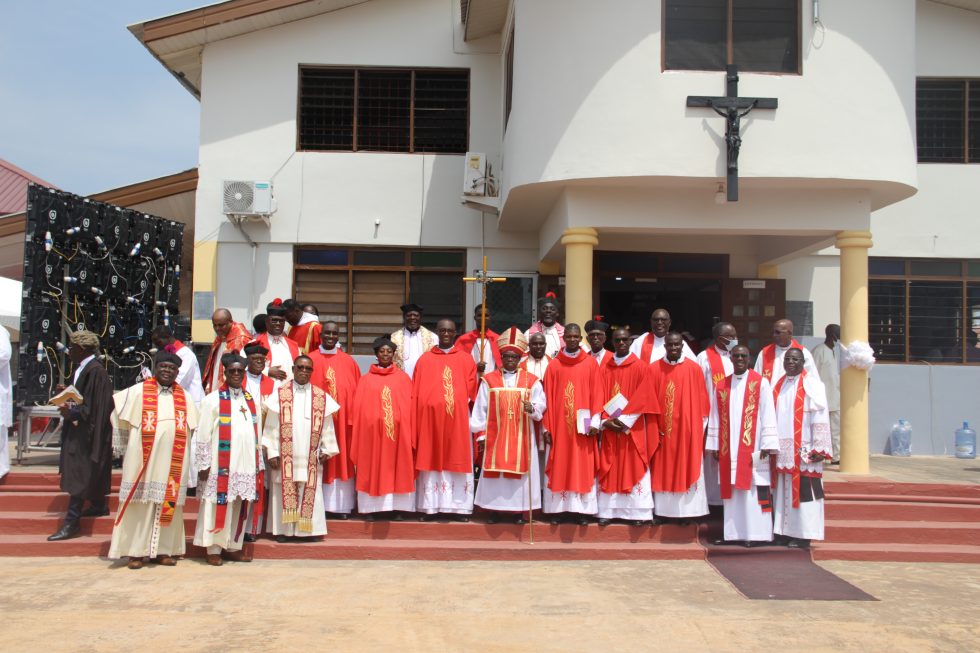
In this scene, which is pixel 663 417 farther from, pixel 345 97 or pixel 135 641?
pixel 345 97

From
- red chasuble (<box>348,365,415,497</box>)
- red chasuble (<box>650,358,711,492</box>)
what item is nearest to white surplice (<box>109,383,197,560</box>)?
red chasuble (<box>348,365,415,497</box>)

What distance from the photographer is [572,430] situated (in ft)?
26.7

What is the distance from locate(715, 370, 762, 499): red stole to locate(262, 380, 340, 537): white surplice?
11.6 feet

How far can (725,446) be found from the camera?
8.07 metres

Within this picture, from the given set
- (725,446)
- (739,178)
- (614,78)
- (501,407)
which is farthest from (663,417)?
(614,78)

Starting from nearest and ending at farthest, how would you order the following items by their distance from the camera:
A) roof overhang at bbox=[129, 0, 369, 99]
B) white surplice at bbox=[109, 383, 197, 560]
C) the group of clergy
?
white surplice at bbox=[109, 383, 197, 560] < the group of clergy < roof overhang at bbox=[129, 0, 369, 99]

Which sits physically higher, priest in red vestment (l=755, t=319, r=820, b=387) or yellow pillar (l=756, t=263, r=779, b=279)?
yellow pillar (l=756, t=263, r=779, b=279)

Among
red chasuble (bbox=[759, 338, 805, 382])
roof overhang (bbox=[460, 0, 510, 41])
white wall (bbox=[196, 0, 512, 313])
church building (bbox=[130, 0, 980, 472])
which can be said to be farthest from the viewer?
white wall (bbox=[196, 0, 512, 313])

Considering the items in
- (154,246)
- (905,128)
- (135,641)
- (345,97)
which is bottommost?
(135,641)

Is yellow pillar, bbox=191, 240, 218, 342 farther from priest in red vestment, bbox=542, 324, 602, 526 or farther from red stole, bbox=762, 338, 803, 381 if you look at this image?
red stole, bbox=762, 338, 803, 381

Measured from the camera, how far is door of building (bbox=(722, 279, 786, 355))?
1232 cm

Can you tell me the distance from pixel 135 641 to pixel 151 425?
2.19m

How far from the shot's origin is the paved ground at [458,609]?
5.58m

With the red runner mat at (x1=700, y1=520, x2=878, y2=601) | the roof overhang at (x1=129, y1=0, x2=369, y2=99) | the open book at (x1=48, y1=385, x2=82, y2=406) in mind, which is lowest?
the red runner mat at (x1=700, y1=520, x2=878, y2=601)
